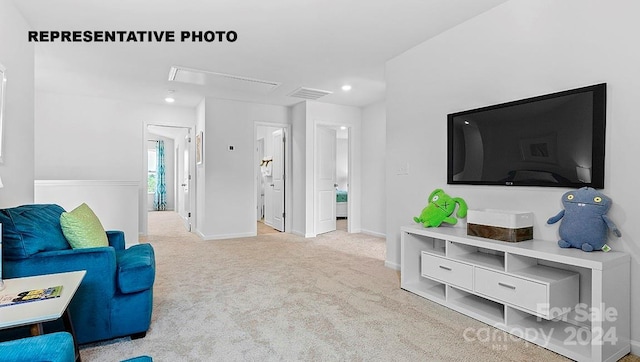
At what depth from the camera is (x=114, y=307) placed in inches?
82.6

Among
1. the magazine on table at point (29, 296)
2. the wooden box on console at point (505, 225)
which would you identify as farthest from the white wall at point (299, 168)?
the magazine on table at point (29, 296)

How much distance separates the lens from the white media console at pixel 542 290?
1846 millimetres

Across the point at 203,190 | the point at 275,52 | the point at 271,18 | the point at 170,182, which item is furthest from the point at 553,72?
the point at 170,182

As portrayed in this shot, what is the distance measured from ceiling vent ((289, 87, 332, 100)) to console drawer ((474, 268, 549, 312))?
11.8 ft

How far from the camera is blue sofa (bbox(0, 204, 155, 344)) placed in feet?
6.30

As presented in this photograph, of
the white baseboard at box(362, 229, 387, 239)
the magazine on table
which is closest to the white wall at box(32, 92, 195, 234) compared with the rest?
the white baseboard at box(362, 229, 387, 239)

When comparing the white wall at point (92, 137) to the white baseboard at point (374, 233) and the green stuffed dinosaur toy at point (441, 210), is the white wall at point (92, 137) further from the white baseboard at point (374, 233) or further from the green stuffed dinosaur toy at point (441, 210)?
the green stuffed dinosaur toy at point (441, 210)

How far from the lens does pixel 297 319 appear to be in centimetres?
247

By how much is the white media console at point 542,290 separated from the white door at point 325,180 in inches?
132

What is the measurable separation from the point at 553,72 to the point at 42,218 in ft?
11.5

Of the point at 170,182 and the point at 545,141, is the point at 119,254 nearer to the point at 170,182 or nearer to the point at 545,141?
the point at 545,141

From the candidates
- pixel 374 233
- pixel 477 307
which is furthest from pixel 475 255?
pixel 374 233

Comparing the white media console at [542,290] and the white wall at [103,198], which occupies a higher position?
the white wall at [103,198]

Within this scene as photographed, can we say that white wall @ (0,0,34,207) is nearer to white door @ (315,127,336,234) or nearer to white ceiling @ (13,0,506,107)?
white ceiling @ (13,0,506,107)
